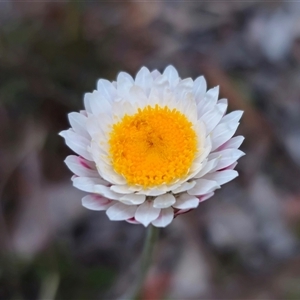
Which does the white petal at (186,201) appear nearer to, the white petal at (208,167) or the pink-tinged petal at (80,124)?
the white petal at (208,167)

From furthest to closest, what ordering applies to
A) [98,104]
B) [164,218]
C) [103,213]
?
[103,213] < [98,104] < [164,218]

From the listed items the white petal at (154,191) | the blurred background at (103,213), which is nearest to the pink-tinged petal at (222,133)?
the white petal at (154,191)

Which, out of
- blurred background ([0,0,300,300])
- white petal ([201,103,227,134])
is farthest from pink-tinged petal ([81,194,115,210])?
blurred background ([0,0,300,300])

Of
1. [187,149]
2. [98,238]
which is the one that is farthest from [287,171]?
[187,149]

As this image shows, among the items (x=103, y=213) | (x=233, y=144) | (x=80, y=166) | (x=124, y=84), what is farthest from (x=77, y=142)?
(x=103, y=213)

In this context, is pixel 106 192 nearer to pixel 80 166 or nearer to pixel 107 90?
pixel 80 166

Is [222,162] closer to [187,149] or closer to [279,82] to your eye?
[187,149]
